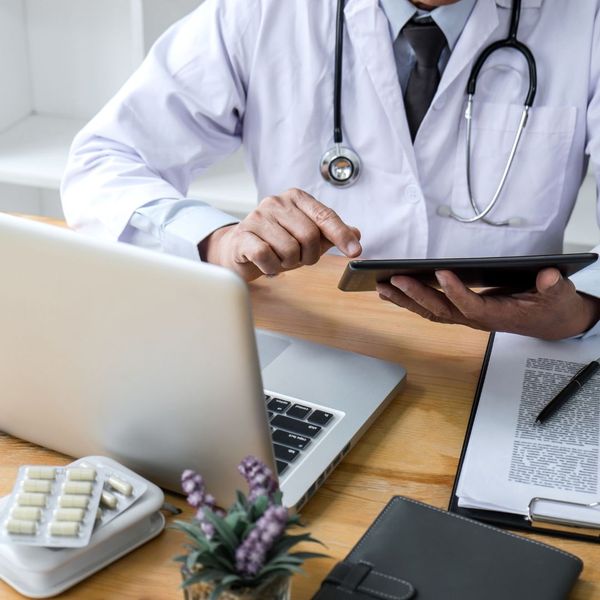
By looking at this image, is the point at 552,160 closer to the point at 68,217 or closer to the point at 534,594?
the point at 68,217

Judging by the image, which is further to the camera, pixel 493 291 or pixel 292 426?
pixel 493 291

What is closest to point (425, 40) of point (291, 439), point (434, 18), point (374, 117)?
point (434, 18)

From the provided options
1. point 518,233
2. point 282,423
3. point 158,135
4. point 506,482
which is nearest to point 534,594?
point 506,482

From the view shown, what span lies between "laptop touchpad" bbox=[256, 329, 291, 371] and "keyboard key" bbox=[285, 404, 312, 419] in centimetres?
10

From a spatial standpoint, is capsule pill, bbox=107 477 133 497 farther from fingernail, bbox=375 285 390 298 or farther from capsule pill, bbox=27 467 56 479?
fingernail, bbox=375 285 390 298

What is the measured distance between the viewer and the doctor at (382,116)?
1.40 m

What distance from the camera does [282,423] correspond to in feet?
2.95

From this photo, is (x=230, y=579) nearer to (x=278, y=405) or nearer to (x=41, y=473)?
(x=41, y=473)

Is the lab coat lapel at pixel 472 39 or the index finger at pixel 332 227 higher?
the lab coat lapel at pixel 472 39

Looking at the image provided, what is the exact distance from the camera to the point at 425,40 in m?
1.40

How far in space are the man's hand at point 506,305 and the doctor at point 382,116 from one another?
405mm

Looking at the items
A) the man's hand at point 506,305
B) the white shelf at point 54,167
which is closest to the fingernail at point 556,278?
the man's hand at point 506,305

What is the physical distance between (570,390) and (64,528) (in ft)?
1.83

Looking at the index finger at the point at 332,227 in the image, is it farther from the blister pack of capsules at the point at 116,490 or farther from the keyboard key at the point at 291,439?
the blister pack of capsules at the point at 116,490
